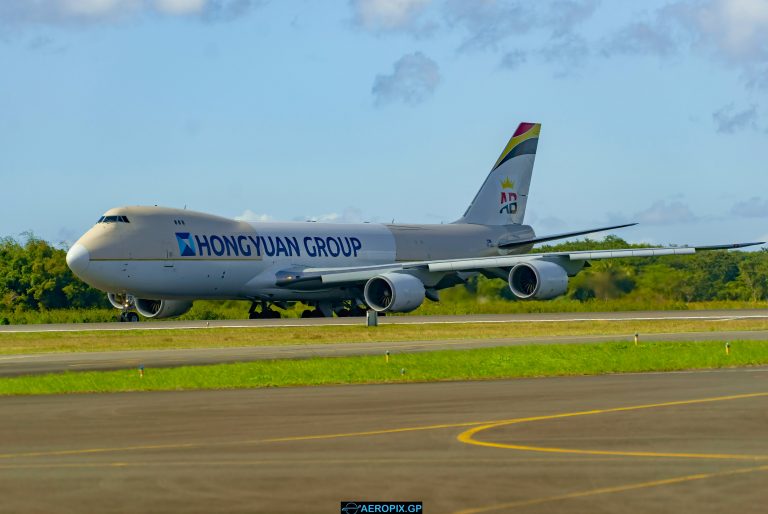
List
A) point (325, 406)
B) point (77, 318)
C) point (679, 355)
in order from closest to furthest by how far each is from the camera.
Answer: point (325, 406), point (679, 355), point (77, 318)

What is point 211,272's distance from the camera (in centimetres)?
5762

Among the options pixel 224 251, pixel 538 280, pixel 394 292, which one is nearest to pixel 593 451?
pixel 394 292

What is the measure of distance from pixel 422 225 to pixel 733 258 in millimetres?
34959

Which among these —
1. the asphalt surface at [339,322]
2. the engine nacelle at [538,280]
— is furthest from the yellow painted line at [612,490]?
the engine nacelle at [538,280]

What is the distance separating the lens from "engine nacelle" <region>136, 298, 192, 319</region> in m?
61.4

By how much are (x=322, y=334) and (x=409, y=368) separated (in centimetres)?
1742

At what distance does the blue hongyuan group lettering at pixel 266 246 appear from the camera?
187 feet

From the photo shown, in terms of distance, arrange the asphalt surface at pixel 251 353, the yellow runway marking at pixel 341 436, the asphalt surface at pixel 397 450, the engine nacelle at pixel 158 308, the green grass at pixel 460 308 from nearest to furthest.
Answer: the asphalt surface at pixel 397 450 → the yellow runway marking at pixel 341 436 → the asphalt surface at pixel 251 353 → the engine nacelle at pixel 158 308 → the green grass at pixel 460 308

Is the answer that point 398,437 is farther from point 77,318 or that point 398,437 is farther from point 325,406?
point 77,318

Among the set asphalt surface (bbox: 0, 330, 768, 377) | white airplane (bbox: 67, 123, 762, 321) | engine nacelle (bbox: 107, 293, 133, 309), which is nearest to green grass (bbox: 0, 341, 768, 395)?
asphalt surface (bbox: 0, 330, 768, 377)

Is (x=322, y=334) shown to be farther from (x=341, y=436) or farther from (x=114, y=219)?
(x=341, y=436)

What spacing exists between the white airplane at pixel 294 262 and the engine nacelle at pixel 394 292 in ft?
0.18

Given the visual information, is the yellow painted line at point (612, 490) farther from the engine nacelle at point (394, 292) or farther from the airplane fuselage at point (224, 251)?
the airplane fuselage at point (224, 251)

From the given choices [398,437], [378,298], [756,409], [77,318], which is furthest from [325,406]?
[77,318]
